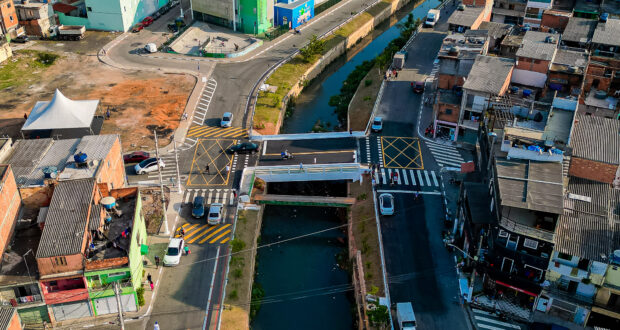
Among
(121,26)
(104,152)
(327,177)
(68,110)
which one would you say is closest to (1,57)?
(121,26)

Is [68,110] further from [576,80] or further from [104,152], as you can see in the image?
[576,80]

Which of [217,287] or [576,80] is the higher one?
[576,80]

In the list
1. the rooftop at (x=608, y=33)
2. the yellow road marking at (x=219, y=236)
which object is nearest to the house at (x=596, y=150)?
the rooftop at (x=608, y=33)

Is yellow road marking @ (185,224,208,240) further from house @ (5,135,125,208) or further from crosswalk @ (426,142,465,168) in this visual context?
crosswalk @ (426,142,465,168)

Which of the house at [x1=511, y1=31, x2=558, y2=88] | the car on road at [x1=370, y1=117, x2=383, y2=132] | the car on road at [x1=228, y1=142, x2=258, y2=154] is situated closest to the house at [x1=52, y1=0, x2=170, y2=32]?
the car on road at [x1=228, y1=142, x2=258, y2=154]

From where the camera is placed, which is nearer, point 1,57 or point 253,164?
point 253,164

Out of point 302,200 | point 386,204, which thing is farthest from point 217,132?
point 386,204
